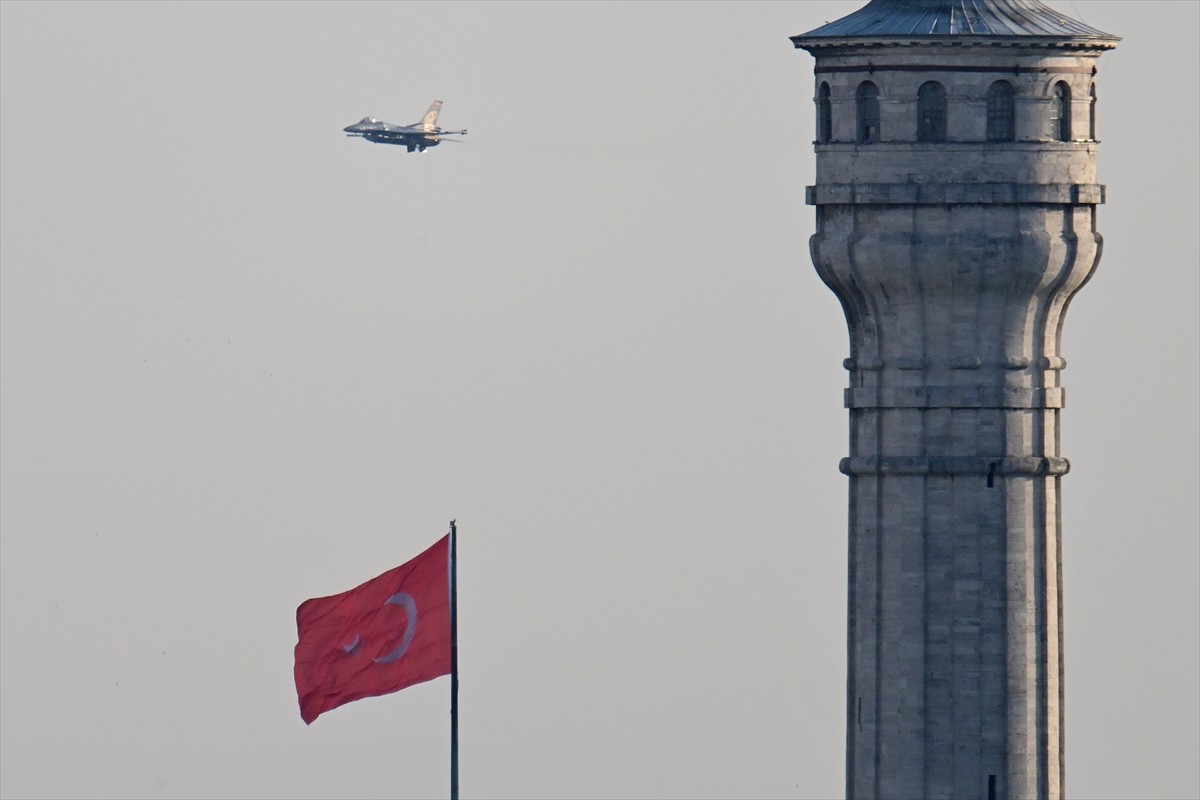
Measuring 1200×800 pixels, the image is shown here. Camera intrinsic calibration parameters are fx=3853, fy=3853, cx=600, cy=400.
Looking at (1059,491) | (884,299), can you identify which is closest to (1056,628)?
(1059,491)

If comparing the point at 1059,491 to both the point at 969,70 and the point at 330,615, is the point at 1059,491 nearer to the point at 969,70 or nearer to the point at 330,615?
the point at 969,70

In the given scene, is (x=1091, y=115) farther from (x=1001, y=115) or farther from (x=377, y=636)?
(x=377, y=636)

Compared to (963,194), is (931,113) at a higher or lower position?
higher

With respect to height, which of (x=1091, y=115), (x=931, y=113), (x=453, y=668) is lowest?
(x=453, y=668)

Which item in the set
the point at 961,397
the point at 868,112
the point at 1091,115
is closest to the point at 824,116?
the point at 868,112

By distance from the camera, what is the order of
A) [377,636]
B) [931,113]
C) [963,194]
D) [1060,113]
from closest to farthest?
1. [377,636]
2. [963,194]
3. [931,113]
4. [1060,113]

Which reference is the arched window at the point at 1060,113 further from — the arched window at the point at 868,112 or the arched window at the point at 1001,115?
the arched window at the point at 868,112
